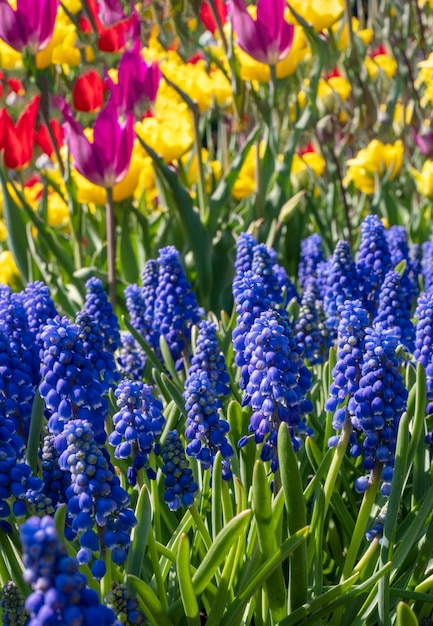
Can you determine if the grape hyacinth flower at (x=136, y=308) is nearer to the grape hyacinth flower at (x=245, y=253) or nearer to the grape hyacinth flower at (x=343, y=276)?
the grape hyacinth flower at (x=245, y=253)

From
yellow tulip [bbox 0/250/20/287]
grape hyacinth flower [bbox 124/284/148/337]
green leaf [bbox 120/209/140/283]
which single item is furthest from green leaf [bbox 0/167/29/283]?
grape hyacinth flower [bbox 124/284/148/337]

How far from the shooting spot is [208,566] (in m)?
1.37

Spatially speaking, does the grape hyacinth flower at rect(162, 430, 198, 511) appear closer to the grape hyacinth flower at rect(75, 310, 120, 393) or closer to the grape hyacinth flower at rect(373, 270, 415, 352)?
the grape hyacinth flower at rect(75, 310, 120, 393)

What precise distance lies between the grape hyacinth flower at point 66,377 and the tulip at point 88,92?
249cm

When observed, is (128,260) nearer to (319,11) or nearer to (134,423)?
(319,11)

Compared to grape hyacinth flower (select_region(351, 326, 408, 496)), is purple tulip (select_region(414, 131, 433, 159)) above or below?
above

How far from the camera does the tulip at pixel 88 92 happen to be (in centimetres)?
369

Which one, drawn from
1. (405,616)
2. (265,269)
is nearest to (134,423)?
(405,616)

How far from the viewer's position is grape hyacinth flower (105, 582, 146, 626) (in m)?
1.22

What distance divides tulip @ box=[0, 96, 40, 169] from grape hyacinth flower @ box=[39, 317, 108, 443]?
2228 mm

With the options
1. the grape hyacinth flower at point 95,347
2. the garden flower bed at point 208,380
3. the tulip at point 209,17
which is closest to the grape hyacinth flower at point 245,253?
the garden flower bed at point 208,380

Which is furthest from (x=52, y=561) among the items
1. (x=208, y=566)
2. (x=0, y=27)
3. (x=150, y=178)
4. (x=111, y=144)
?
(x=150, y=178)

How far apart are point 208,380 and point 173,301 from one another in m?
0.72

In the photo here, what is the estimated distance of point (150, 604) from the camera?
135 centimetres
